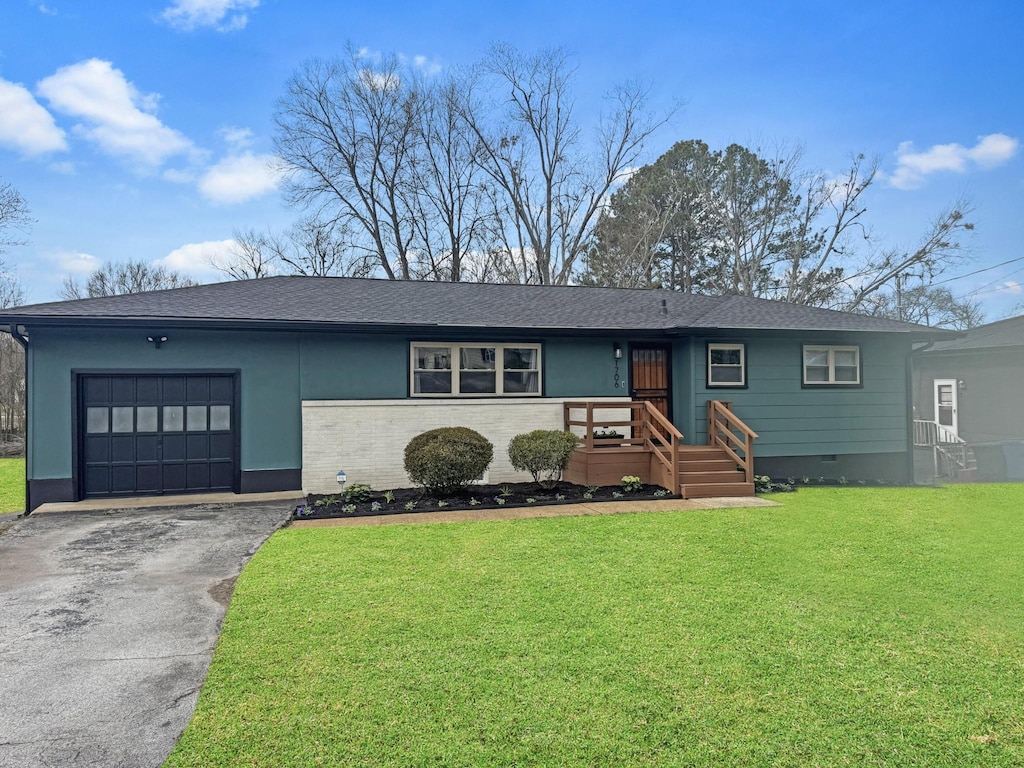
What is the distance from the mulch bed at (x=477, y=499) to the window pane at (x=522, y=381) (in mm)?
1747

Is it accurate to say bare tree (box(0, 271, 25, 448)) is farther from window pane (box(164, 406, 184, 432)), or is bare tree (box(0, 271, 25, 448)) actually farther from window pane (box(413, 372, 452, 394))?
window pane (box(413, 372, 452, 394))

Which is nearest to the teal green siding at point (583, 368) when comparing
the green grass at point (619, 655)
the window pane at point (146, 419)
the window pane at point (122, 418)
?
the green grass at point (619, 655)

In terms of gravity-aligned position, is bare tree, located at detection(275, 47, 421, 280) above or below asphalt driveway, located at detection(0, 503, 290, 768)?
above

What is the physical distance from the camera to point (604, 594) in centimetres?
488

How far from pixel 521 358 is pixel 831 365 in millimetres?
6280

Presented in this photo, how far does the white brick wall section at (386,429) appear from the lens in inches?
390

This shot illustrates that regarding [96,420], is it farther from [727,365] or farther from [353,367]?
[727,365]

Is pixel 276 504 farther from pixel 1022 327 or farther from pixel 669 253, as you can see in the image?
pixel 669 253

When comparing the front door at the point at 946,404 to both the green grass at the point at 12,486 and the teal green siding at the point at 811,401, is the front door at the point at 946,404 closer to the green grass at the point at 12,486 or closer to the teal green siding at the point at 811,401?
the teal green siding at the point at 811,401

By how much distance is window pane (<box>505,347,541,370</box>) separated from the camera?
36.1 ft

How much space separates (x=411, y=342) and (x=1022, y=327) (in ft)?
58.3

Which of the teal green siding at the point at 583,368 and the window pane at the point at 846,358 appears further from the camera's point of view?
the window pane at the point at 846,358

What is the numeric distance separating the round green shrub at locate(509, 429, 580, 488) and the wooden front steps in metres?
1.88

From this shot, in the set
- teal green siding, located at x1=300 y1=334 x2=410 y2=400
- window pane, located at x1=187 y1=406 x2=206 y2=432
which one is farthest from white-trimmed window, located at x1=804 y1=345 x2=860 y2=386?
window pane, located at x1=187 y1=406 x2=206 y2=432
